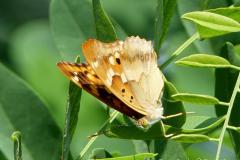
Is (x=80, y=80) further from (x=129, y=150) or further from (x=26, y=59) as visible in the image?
(x=26, y=59)

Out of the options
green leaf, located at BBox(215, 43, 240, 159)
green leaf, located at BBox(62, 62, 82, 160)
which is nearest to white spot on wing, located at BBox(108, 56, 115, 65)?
green leaf, located at BBox(62, 62, 82, 160)

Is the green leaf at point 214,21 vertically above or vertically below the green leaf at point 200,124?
above

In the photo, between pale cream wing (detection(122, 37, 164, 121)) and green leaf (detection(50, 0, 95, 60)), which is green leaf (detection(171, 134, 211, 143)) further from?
green leaf (detection(50, 0, 95, 60))

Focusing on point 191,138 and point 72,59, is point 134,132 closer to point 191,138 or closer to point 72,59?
point 191,138

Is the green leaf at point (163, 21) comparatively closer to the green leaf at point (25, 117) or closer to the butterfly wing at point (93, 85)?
the butterfly wing at point (93, 85)

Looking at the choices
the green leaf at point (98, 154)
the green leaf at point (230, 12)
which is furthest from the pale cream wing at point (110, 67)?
the green leaf at point (230, 12)

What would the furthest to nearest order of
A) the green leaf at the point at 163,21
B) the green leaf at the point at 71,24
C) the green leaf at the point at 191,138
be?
the green leaf at the point at 71,24 < the green leaf at the point at 163,21 < the green leaf at the point at 191,138
